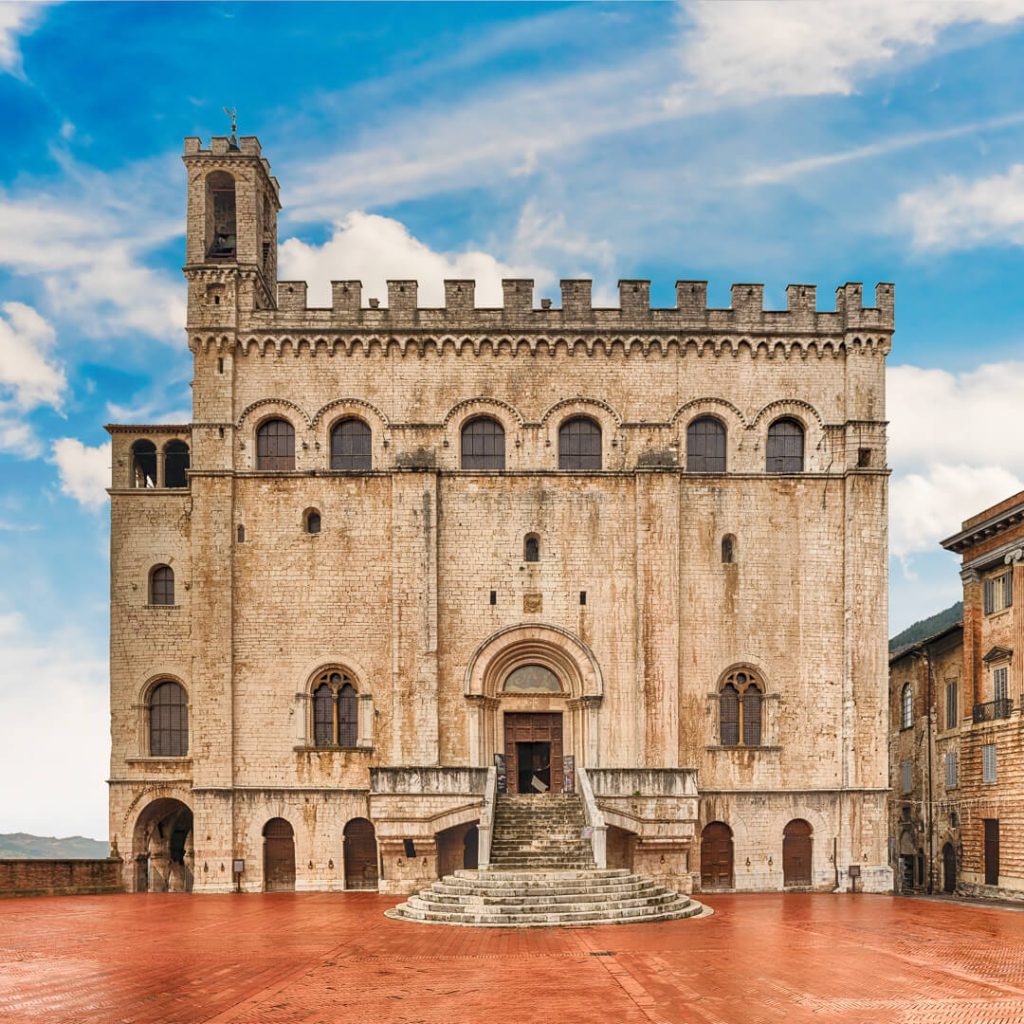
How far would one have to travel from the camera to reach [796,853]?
36.2 metres

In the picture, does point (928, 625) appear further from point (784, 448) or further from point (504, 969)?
point (504, 969)

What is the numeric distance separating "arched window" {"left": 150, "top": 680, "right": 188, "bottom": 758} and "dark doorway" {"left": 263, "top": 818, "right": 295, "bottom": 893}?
3898 millimetres

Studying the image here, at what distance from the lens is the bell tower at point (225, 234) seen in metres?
38.2

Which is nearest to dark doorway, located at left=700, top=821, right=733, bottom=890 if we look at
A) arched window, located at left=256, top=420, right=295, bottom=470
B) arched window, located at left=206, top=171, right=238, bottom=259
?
arched window, located at left=256, top=420, right=295, bottom=470

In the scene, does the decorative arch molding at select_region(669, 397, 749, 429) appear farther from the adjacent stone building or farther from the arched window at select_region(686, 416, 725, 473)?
the arched window at select_region(686, 416, 725, 473)

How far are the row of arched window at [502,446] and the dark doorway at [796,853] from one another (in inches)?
434

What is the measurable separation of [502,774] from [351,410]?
12.2m

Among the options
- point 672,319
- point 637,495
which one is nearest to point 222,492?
point 637,495

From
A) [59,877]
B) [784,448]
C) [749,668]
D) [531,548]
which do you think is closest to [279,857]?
[59,877]

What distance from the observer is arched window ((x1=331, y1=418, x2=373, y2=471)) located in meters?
38.0

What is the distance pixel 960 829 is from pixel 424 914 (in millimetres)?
19991

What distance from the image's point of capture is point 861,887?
3569cm

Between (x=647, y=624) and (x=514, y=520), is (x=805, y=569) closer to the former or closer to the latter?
(x=647, y=624)

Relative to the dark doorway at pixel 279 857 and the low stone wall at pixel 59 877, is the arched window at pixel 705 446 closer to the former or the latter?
the dark doorway at pixel 279 857
